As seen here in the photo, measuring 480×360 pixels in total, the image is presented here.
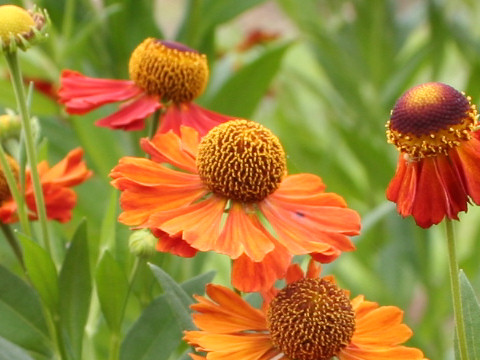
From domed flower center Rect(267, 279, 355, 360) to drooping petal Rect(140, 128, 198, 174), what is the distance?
141mm

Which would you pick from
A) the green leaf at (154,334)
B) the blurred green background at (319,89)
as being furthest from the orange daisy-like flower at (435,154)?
the blurred green background at (319,89)

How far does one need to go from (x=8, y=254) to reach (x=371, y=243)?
113 cm

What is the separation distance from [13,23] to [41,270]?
7.1 inches

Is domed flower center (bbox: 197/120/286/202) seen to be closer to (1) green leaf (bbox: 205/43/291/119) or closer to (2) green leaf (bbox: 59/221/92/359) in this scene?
(2) green leaf (bbox: 59/221/92/359)

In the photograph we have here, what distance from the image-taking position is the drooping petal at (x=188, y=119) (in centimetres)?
88

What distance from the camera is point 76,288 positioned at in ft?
2.48

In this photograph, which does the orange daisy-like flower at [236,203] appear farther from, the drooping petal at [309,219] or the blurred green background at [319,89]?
the blurred green background at [319,89]

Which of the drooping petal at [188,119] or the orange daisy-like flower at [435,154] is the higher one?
the drooping petal at [188,119]

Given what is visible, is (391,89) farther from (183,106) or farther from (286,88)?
(183,106)

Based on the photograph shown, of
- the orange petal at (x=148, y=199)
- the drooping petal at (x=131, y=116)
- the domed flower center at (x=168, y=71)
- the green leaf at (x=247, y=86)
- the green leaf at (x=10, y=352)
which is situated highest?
the green leaf at (x=247, y=86)

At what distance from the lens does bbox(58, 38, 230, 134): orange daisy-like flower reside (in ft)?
2.88

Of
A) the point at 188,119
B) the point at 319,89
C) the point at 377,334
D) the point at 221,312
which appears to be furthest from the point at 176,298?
the point at 319,89

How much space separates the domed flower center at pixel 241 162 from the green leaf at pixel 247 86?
0.67 meters

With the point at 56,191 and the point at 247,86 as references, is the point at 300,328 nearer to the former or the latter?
the point at 56,191
